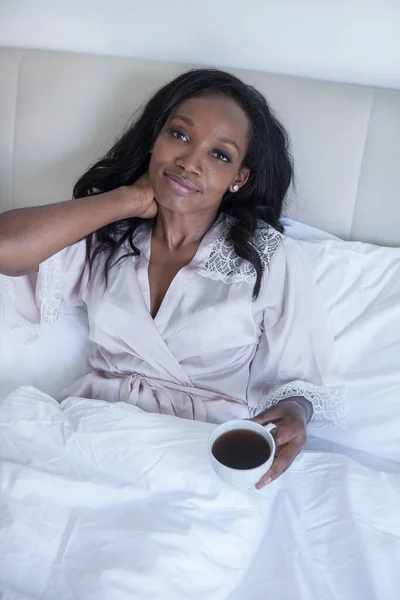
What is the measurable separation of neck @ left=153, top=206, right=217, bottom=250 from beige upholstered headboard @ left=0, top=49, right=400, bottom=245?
0.87 ft

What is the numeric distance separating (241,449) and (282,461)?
193 millimetres

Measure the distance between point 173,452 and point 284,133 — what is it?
799 mm

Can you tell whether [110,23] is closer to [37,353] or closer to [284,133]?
[284,133]

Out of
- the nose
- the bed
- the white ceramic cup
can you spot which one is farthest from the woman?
the white ceramic cup

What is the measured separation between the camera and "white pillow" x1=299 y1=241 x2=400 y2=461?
126 centimetres

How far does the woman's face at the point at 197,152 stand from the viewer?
1.18 metres

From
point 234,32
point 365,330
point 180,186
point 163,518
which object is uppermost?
point 234,32

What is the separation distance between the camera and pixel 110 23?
155cm

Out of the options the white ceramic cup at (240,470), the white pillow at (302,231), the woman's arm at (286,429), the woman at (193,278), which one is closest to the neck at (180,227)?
the woman at (193,278)

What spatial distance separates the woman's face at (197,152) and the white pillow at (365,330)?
306 millimetres

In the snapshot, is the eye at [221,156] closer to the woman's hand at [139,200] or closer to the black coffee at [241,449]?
the woman's hand at [139,200]

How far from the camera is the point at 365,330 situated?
131cm

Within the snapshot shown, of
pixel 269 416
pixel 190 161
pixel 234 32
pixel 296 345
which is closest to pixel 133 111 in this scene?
pixel 234 32

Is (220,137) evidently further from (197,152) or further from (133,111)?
(133,111)
